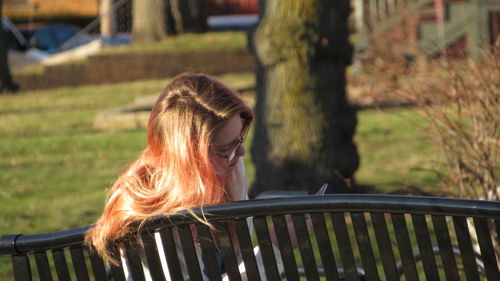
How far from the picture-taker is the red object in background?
29.8 metres

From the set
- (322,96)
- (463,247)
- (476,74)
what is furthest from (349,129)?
(463,247)

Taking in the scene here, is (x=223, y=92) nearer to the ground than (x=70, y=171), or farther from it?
farther from it

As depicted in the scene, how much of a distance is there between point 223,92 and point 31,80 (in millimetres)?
16390

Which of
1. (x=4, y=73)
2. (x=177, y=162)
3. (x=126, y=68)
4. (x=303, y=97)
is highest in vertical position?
(x=177, y=162)

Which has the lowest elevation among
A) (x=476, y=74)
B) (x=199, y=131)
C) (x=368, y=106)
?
(x=368, y=106)

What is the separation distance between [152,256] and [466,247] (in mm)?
835

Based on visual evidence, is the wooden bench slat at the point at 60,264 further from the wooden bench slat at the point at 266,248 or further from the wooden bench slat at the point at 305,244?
the wooden bench slat at the point at 305,244

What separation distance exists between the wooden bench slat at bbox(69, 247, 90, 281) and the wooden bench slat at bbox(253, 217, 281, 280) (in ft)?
1.71

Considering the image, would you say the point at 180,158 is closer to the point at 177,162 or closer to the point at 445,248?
the point at 177,162

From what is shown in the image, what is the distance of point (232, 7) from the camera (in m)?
29.9

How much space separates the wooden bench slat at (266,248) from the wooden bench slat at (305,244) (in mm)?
82

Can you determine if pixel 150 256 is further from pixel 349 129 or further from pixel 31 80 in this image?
pixel 31 80

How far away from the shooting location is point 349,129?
6.92 meters

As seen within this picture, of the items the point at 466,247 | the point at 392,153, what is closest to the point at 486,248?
the point at 466,247
